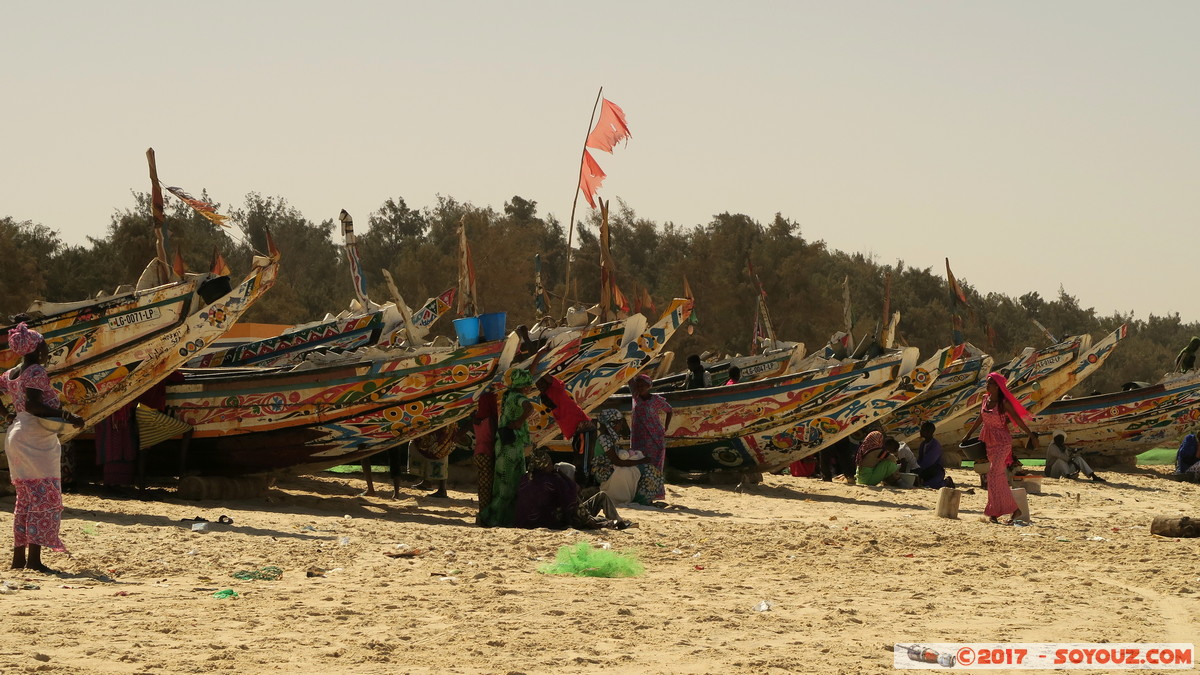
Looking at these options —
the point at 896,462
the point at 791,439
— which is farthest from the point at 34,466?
the point at 896,462

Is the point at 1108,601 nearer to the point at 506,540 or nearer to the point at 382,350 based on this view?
the point at 506,540

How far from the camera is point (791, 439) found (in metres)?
18.3

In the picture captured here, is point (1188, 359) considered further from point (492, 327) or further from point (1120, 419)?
point (492, 327)

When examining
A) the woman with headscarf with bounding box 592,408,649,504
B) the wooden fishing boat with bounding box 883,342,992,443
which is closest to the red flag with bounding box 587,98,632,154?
the woman with headscarf with bounding box 592,408,649,504

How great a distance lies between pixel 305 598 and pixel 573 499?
4.19 m

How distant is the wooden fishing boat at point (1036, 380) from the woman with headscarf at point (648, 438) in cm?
1052

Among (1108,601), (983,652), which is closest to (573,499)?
(1108,601)

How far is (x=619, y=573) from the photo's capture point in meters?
8.82

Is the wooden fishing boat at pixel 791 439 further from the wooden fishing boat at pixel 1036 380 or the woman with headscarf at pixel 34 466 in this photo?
the woman with headscarf at pixel 34 466

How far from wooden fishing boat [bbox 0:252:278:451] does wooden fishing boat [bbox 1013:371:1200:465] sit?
16.0m

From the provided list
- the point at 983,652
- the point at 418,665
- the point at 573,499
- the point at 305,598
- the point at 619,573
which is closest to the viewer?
the point at 418,665

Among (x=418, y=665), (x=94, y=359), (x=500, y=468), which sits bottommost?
(x=418, y=665)

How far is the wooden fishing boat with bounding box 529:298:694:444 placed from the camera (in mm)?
16562

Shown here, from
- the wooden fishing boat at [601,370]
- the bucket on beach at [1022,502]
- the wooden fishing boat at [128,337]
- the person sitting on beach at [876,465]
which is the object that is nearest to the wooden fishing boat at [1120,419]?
the person sitting on beach at [876,465]
